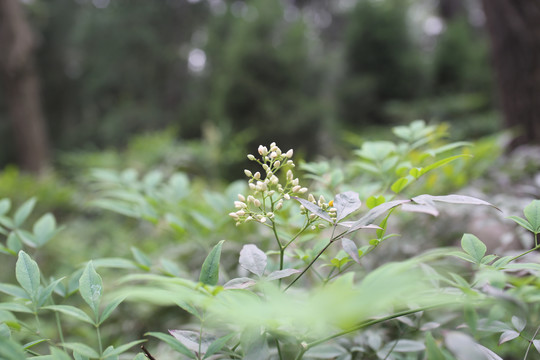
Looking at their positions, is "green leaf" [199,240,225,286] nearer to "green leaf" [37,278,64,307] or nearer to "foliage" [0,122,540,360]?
"foliage" [0,122,540,360]

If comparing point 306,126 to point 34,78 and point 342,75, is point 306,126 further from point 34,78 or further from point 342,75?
point 34,78

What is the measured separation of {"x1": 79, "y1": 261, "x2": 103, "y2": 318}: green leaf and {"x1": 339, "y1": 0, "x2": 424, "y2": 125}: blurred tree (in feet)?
26.1

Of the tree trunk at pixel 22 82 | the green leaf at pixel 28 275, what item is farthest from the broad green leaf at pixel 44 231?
the tree trunk at pixel 22 82

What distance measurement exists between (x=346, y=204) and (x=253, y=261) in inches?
6.4

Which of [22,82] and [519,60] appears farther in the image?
[22,82]

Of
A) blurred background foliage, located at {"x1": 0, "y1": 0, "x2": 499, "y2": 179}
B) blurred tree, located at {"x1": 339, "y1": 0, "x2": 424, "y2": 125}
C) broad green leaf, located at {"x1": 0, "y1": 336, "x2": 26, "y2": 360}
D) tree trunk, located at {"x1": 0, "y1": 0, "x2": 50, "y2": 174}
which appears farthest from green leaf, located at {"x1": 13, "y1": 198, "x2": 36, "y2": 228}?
blurred tree, located at {"x1": 339, "y1": 0, "x2": 424, "y2": 125}

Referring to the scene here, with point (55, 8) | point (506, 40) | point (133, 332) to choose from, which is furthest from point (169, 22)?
point (133, 332)

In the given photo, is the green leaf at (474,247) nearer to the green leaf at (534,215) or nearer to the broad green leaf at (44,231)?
the green leaf at (534,215)

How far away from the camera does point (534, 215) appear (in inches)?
21.5

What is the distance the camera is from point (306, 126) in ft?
18.2

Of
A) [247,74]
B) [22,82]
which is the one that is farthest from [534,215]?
[22,82]

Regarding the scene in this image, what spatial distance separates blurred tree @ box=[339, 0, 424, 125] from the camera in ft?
26.8

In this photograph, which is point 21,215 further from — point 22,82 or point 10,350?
point 22,82

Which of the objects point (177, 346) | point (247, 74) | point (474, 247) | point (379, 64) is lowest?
point (379, 64)
